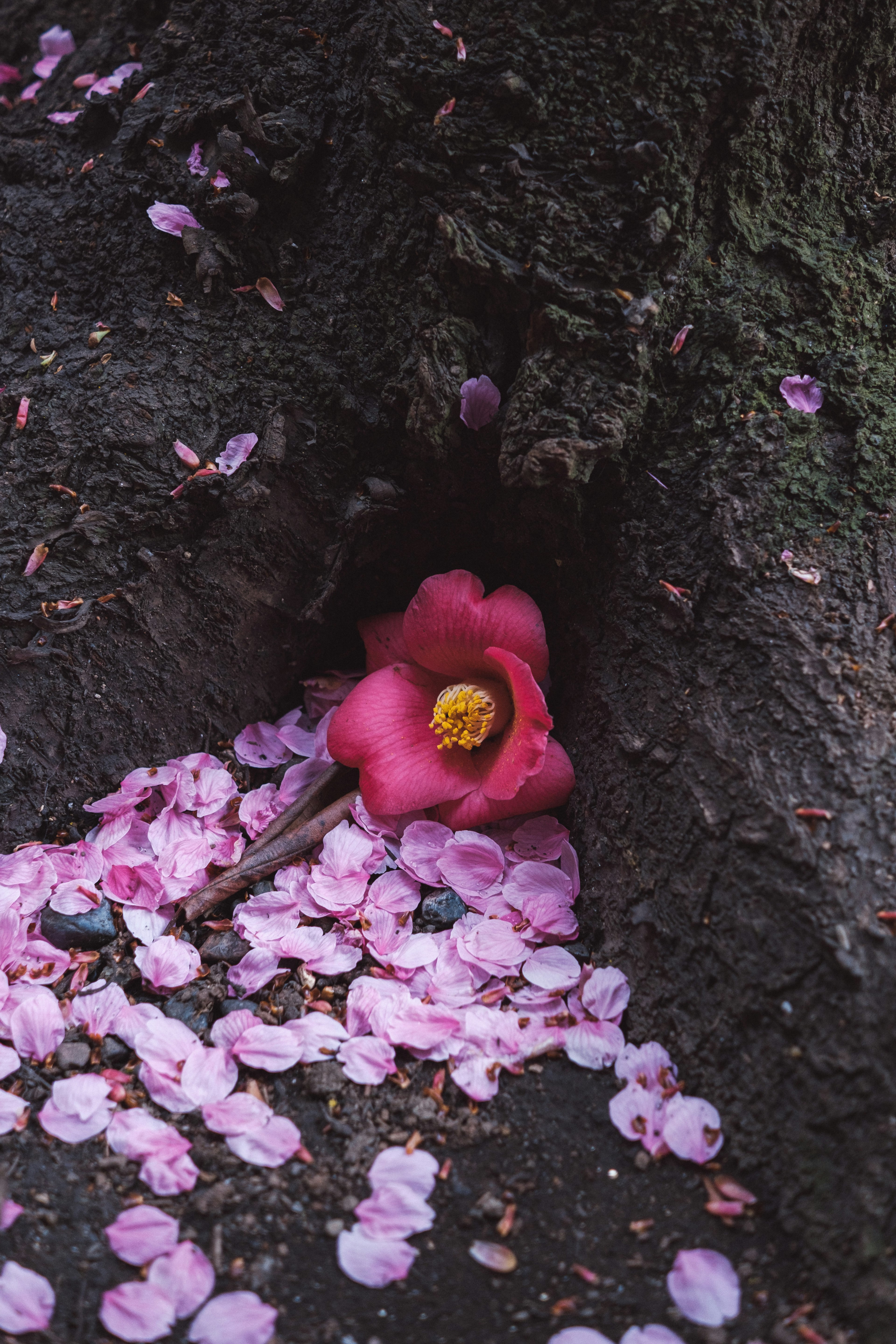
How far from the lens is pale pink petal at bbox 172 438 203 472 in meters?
1.85

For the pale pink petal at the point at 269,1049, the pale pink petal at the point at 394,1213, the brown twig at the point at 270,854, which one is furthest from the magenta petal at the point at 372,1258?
the brown twig at the point at 270,854

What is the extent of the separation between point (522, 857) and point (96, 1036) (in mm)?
883

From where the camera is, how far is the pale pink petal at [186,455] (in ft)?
6.06

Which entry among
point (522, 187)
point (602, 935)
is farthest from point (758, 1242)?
point (522, 187)

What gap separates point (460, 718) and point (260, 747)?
1.70 ft

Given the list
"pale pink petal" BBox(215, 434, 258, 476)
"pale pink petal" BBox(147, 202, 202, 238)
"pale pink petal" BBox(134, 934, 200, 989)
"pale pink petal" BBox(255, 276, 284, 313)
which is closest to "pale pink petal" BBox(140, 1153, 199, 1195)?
"pale pink petal" BBox(134, 934, 200, 989)

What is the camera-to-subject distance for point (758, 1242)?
3.92 feet

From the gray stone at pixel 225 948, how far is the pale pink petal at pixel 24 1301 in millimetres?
578

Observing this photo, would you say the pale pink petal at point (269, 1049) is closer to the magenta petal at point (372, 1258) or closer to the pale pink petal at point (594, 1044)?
the magenta petal at point (372, 1258)

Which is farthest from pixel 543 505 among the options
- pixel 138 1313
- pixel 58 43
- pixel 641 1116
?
pixel 58 43

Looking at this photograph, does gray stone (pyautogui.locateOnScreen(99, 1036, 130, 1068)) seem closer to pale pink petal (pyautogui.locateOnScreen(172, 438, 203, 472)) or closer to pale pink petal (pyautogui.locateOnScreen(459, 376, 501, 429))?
A: pale pink petal (pyautogui.locateOnScreen(172, 438, 203, 472))

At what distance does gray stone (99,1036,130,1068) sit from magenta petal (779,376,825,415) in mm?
1740

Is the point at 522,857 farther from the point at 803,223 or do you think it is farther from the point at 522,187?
the point at 803,223

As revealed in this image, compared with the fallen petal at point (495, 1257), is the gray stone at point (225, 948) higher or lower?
higher
